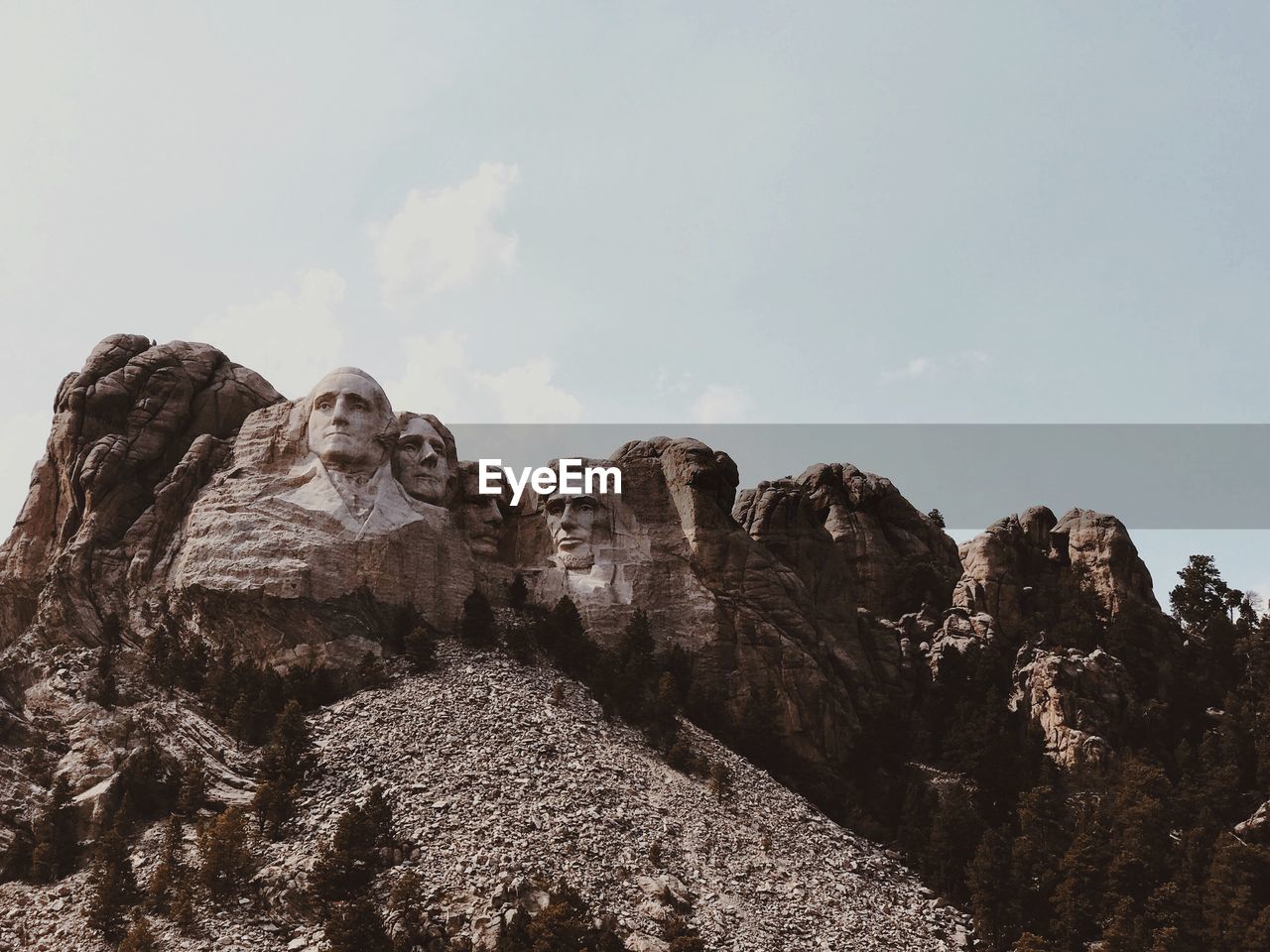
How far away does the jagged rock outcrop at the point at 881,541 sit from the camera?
87750 millimetres

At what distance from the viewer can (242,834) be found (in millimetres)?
60125

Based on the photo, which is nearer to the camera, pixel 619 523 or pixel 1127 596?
pixel 619 523

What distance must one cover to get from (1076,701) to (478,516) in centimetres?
2664

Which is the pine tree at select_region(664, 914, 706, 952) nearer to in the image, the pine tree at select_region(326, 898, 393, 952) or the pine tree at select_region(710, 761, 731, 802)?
the pine tree at select_region(326, 898, 393, 952)

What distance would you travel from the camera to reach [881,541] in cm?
8912

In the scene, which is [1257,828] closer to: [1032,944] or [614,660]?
[1032,944]

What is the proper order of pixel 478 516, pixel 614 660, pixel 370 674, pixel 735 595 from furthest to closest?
pixel 478 516 < pixel 735 595 < pixel 614 660 < pixel 370 674

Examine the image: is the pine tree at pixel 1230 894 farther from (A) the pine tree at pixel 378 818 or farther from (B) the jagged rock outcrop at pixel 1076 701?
(A) the pine tree at pixel 378 818

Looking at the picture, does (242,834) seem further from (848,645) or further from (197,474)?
(848,645)

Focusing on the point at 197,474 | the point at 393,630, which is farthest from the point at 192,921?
the point at 197,474

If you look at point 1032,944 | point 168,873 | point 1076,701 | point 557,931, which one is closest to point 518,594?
point 168,873

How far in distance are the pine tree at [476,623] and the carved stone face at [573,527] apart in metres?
5.71

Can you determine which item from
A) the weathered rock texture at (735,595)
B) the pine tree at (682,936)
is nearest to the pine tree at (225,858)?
the pine tree at (682,936)

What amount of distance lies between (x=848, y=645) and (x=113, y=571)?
103 ft
